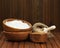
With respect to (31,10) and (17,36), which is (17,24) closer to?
(17,36)

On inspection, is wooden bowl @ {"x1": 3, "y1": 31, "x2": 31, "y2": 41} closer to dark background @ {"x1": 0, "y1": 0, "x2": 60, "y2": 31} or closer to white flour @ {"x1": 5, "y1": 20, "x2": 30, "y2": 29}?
white flour @ {"x1": 5, "y1": 20, "x2": 30, "y2": 29}

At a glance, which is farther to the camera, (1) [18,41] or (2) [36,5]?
(2) [36,5]

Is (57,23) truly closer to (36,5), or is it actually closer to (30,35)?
(36,5)

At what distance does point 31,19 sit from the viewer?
1251 mm

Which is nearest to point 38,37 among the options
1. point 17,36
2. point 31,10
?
point 17,36

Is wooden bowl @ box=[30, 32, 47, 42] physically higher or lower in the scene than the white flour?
lower

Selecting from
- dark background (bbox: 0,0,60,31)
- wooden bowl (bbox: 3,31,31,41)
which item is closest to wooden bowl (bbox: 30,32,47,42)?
wooden bowl (bbox: 3,31,31,41)

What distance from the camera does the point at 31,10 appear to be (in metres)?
1.25

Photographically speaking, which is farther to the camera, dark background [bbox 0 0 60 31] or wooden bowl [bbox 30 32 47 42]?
dark background [bbox 0 0 60 31]

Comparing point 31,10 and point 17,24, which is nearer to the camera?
point 17,24

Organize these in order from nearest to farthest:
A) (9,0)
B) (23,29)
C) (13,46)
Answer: (13,46) < (23,29) < (9,0)

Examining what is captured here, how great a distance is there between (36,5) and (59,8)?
16 cm

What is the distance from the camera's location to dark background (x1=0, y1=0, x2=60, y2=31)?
1240 mm

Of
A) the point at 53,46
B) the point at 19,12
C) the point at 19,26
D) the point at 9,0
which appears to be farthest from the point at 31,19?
the point at 53,46
